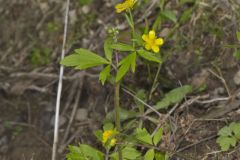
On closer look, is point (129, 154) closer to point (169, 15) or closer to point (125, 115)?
point (125, 115)

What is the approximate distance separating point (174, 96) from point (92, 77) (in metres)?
0.73

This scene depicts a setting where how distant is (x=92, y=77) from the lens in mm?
3197

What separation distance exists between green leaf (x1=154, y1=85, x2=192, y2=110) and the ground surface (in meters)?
0.05

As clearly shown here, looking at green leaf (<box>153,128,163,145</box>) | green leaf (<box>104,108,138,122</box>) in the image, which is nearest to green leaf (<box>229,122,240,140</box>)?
green leaf (<box>153,128,163,145</box>)

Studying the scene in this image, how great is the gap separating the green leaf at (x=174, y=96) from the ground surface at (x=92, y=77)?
0.17 ft

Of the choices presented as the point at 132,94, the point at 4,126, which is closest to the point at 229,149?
the point at 132,94

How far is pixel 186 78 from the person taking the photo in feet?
9.57

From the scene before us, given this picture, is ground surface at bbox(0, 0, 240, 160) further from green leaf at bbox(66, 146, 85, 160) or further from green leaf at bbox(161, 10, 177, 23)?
green leaf at bbox(66, 146, 85, 160)

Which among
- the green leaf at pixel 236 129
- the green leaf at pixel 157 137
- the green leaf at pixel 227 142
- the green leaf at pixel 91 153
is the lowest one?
the green leaf at pixel 227 142

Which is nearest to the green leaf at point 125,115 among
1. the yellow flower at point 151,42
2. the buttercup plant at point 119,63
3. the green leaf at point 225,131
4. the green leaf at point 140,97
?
the green leaf at point 140,97

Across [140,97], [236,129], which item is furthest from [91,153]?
[236,129]

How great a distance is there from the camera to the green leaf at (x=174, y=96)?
2.66m

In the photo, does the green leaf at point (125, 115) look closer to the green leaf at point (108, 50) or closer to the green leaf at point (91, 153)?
the green leaf at point (91, 153)

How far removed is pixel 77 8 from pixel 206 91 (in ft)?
4.47
